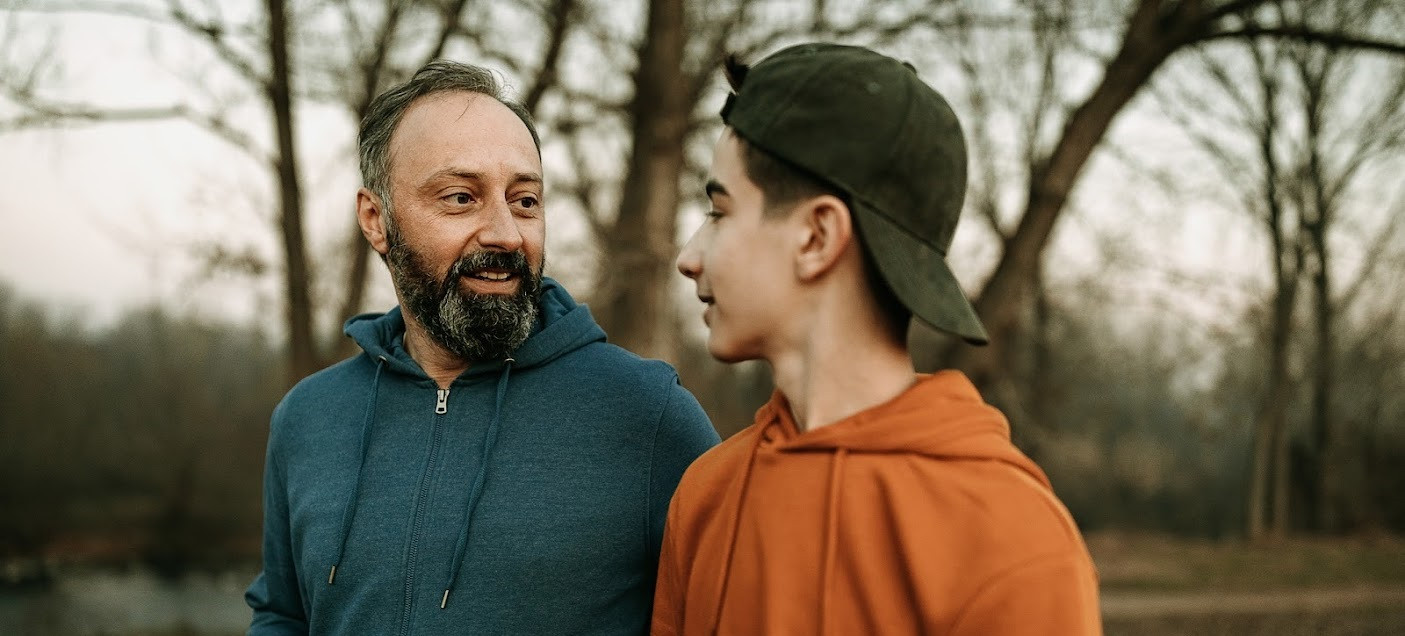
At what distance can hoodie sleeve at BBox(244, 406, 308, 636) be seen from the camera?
243 cm

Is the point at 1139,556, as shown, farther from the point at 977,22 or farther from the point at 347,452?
the point at 347,452

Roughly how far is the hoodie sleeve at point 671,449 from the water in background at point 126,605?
12.3 meters

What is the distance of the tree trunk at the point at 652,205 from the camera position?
6945 mm

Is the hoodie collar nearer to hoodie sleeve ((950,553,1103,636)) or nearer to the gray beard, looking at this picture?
hoodie sleeve ((950,553,1103,636))

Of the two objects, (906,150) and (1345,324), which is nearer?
(906,150)

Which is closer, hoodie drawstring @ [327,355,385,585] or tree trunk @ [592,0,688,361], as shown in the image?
hoodie drawstring @ [327,355,385,585]

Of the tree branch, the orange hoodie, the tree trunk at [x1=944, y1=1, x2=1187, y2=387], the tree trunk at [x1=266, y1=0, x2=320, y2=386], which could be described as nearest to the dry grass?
the tree trunk at [x1=944, y1=1, x2=1187, y2=387]

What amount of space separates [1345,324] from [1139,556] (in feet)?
26.4

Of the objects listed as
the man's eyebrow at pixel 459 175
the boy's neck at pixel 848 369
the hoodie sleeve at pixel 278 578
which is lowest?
the hoodie sleeve at pixel 278 578

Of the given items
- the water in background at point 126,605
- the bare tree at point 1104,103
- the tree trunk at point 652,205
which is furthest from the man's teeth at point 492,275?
the water in background at point 126,605

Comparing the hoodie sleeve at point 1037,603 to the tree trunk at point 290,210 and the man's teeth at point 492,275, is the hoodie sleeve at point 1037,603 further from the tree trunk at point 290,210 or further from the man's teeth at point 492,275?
the tree trunk at point 290,210

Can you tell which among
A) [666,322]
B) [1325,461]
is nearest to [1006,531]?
[666,322]

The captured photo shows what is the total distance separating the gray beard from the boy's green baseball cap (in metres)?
0.78

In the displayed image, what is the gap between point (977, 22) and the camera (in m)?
7.60
